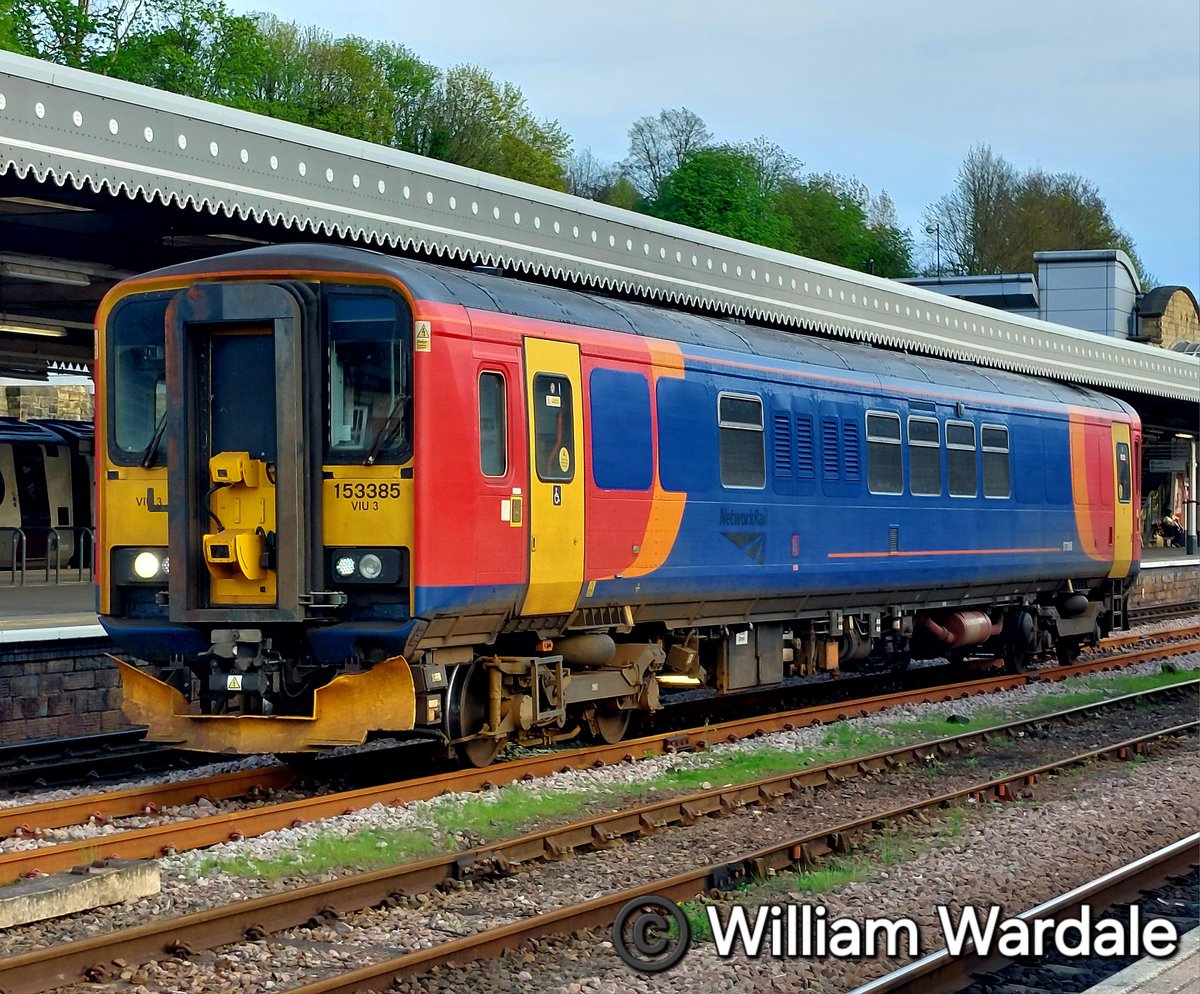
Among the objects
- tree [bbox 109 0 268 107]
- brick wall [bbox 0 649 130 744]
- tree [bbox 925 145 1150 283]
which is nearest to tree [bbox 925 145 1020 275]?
tree [bbox 925 145 1150 283]

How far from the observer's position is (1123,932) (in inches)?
307

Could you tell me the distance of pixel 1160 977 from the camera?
A: 6.24 metres

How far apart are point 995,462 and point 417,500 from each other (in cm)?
937

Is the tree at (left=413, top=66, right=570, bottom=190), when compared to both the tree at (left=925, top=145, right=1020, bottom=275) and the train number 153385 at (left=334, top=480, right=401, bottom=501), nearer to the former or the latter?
the tree at (left=925, top=145, right=1020, bottom=275)

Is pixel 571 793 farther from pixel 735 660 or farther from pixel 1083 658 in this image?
pixel 1083 658

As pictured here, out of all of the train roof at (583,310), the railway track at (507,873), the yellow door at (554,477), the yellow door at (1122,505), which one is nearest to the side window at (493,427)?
the yellow door at (554,477)

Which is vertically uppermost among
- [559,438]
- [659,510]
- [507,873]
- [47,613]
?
[559,438]

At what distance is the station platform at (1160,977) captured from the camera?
6.08 meters

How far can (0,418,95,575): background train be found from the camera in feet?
86.0

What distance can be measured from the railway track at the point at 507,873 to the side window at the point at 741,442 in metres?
2.48

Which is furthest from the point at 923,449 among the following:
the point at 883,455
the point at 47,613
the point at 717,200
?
the point at 717,200

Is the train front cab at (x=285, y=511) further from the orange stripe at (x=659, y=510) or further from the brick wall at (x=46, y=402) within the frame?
the brick wall at (x=46, y=402)

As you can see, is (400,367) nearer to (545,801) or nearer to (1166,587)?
(545,801)

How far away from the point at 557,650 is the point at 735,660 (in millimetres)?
2637
